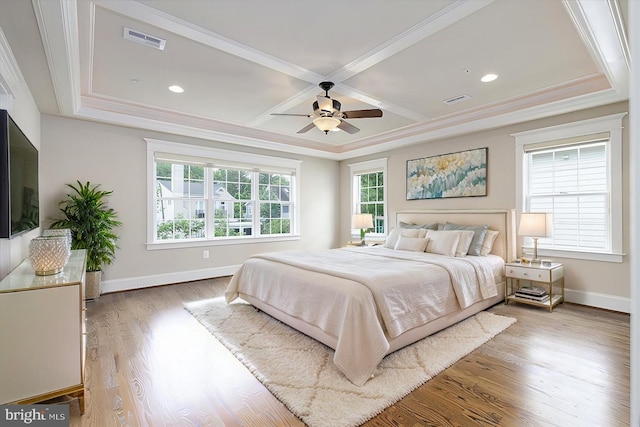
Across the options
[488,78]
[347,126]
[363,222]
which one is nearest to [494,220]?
[488,78]

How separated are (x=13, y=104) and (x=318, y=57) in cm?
272

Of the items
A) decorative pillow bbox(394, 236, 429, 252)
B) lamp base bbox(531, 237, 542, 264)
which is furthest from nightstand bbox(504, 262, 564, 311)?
decorative pillow bbox(394, 236, 429, 252)

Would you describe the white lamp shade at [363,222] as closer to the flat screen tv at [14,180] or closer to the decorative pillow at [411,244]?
the decorative pillow at [411,244]

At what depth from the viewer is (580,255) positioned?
4090 millimetres

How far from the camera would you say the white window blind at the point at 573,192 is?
3.98 m

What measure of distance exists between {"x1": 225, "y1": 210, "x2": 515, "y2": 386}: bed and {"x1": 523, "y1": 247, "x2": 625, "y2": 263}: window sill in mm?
390

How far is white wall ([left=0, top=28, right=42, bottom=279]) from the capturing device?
258 centimetres

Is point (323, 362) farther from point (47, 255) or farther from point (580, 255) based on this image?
point (580, 255)

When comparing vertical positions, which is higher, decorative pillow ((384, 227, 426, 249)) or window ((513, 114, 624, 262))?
window ((513, 114, 624, 262))

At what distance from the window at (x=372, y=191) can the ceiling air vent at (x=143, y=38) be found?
4.43 m

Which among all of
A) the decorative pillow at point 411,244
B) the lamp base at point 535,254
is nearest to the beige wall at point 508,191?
the lamp base at point 535,254

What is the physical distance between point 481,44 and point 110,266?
526 centimetres

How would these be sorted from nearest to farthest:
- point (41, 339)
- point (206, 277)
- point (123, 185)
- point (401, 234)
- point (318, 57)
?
point (41, 339)
point (318, 57)
point (123, 185)
point (401, 234)
point (206, 277)

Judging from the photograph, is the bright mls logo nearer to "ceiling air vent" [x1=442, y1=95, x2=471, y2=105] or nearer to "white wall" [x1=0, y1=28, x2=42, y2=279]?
A: "white wall" [x1=0, y1=28, x2=42, y2=279]
